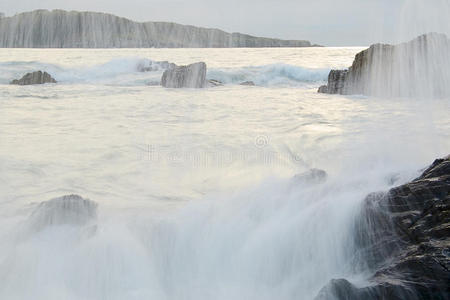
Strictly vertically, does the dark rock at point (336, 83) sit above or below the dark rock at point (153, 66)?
below

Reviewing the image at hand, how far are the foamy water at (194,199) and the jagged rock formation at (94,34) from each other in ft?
293

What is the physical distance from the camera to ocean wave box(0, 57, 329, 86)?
26266 millimetres

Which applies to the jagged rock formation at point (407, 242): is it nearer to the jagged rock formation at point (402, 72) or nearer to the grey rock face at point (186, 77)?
the jagged rock formation at point (402, 72)

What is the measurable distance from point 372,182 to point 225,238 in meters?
1.50

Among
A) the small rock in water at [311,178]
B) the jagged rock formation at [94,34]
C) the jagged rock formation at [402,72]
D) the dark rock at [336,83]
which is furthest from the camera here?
the jagged rock formation at [94,34]

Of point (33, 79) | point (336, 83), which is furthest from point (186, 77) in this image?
point (33, 79)

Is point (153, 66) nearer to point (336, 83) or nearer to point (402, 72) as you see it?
point (336, 83)

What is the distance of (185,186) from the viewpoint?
18.0 feet

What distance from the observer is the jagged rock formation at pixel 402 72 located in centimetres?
1498

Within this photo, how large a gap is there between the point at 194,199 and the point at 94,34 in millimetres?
118390

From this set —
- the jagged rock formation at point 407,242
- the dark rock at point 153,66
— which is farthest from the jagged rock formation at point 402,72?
the dark rock at point 153,66

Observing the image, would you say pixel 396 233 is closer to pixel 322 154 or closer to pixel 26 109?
pixel 322 154

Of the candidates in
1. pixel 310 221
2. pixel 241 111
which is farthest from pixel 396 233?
pixel 241 111

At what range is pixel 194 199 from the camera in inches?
194
